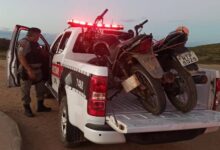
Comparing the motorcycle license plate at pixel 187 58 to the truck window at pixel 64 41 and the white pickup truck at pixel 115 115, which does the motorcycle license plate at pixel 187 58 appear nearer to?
the white pickup truck at pixel 115 115

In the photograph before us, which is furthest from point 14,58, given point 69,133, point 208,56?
point 208,56

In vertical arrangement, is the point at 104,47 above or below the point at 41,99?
above

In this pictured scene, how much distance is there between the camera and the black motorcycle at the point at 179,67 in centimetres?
523

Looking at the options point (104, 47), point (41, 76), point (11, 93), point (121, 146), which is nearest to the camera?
point (121, 146)

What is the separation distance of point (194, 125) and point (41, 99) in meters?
4.76

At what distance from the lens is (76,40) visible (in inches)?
281

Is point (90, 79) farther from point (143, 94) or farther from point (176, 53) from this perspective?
point (176, 53)

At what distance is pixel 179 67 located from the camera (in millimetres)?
5391

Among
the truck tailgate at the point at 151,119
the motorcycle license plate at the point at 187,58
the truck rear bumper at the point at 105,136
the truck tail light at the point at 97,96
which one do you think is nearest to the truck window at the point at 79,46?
the truck tailgate at the point at 151,119

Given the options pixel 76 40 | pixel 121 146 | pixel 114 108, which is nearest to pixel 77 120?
pixel 114 108

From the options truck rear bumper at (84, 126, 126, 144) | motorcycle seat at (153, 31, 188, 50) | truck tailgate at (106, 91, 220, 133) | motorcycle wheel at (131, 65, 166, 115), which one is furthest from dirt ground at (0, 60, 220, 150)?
motorcycle seat at (153, 31, 188, 50)

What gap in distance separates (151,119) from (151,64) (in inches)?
29.3

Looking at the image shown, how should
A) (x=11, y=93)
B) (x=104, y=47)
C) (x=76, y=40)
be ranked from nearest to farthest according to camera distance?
(x=104, y=47), (x=76, y=40), (x=11, y=93)

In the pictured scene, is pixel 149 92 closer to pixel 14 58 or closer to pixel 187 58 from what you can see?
pixel 187 58
